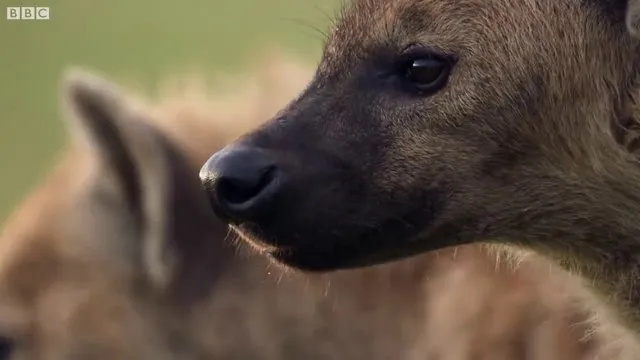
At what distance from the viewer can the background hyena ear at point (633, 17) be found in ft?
5.41

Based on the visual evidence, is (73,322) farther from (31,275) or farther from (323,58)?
(323,58)

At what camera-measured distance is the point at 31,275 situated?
238 cm

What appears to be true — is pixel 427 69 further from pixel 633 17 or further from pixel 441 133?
pixel 633 17

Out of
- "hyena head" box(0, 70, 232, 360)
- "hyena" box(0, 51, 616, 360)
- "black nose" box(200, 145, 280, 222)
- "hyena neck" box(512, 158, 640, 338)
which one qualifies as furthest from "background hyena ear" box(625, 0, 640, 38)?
"hyena head" box(0, 70, 232, 360)

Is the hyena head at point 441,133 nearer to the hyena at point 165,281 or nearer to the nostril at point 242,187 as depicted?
the nostril at point 242,187

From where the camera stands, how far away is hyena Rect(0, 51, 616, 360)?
7.70ft

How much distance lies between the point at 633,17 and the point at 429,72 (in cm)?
27

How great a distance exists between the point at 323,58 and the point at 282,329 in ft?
2.24

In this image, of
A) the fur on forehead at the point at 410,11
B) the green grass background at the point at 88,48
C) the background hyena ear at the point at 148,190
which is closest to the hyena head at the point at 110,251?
the background hyena ear at the point at 148,190

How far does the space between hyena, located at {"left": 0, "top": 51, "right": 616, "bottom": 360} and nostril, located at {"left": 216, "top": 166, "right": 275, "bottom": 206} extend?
664 mm

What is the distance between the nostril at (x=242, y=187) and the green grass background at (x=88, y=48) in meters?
2.95

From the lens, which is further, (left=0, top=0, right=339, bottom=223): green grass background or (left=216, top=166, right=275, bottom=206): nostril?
(left=0, top=0, right=339, bottom=223): green grass background

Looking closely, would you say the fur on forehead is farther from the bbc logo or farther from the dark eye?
the bbc logo

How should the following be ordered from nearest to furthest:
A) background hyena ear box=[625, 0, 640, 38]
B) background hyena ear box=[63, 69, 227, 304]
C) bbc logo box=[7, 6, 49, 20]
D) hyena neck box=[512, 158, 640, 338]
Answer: background hyena ear box=[625, 0, 640, 38] < hyena neck box=[512, 158, 640, 338] < background hyena ear box=[63, 69, 227, 304] < bbc logo box=[7, 6, 49, 20]
